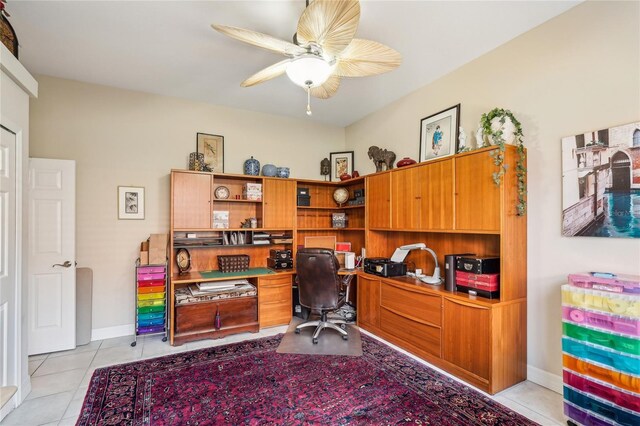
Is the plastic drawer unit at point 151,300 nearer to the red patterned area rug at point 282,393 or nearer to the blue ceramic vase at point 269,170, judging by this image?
the red patterned area rug at point 282,393

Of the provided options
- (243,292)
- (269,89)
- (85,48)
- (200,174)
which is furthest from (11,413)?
(269,89)

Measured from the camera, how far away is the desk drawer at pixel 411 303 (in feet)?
9.87

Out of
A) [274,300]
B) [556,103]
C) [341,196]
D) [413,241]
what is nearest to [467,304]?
[413,241]

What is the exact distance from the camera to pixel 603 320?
197 centimetres

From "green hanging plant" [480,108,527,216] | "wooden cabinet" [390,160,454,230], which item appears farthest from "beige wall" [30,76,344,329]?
"green hanging plant" [480,108,527,216]

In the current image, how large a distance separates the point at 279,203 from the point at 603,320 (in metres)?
3.54

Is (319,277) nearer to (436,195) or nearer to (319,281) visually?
(319,281)

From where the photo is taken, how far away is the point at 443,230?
122 inches

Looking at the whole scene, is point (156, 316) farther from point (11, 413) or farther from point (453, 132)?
point (453, 132)

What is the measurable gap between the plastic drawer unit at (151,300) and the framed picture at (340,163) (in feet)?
9.84

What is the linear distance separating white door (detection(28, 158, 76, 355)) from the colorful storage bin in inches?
186

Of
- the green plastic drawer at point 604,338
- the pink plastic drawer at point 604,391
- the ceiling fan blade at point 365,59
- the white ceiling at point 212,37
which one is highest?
the white ceiling at point 212,37

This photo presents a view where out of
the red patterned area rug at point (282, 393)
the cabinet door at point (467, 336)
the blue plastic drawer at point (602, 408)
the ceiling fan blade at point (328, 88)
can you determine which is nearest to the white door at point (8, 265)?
the red patterned area rug at point (282, 393)

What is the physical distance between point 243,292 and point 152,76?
2.82 metres
